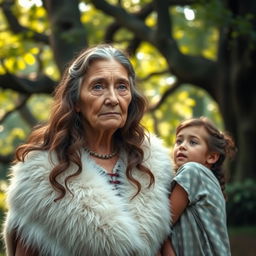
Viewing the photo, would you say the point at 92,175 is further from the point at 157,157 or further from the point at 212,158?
the point at 212,158

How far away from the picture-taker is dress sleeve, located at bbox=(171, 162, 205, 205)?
144 inches

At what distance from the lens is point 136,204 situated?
360 centimetres

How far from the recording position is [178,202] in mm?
3676

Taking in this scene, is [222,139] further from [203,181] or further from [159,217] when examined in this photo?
[159,217]

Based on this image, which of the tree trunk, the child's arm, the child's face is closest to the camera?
the child's arm

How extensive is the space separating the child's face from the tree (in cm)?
680

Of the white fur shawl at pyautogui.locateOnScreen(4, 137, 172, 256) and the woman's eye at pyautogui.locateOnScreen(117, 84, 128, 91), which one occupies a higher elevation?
the woman's eye at pyautogui.locateOnScreen(117, 84, 128, 91)

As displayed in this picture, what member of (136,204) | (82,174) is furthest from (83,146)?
(136,204)

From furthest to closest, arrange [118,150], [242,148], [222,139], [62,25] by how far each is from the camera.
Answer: [242,148] < [62,25] < [222,139] < [118,150]

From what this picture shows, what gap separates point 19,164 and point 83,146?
1.17ft

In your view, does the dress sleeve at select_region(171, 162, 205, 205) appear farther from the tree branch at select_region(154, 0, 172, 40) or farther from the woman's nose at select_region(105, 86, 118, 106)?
the tree branch at select_region(154, 0, 172, 40)

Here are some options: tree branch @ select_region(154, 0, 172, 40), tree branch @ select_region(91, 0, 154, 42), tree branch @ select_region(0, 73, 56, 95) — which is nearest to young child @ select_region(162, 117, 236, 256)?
tree branch @ select_region(154, 0, 172, 40)

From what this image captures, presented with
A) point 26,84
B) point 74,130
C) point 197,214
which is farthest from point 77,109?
point 26,84

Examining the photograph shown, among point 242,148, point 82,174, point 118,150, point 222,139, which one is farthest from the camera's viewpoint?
point 242,148
